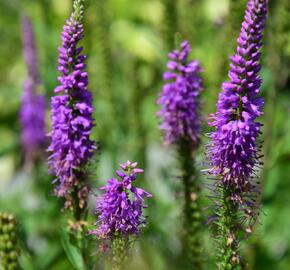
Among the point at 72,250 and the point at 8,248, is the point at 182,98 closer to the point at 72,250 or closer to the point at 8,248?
the point at 72,250

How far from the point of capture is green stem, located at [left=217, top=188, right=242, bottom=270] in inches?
116

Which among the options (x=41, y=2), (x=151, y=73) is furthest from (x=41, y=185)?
(x=151, y=73)

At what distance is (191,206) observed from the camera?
158 inches

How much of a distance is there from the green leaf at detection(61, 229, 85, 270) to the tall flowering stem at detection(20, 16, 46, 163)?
2.34 m

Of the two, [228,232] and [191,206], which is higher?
[228,232]

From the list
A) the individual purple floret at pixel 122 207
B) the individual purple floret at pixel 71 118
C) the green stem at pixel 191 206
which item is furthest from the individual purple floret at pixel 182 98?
the individual purple floret at pixel 122 207

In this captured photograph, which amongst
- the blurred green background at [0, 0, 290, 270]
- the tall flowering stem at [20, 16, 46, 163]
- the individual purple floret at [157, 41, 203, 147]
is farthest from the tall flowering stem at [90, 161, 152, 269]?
the tall flowering stem at [20, 16, 46, 163]

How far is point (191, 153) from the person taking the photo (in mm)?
4062

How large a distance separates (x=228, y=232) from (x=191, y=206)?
105 centimetres

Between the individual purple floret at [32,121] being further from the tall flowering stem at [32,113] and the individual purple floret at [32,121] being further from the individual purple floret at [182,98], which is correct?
the individual purple floret at [182,98]

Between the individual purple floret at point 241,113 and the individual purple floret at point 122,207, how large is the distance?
15.5 inches

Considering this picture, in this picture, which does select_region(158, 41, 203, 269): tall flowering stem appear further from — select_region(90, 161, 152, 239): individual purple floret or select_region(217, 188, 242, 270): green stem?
select_region(90, 161, 152, 239): individual purple floret

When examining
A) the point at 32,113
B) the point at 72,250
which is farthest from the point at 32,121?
the point at 72,250

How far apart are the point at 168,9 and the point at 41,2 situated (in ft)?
6.33
